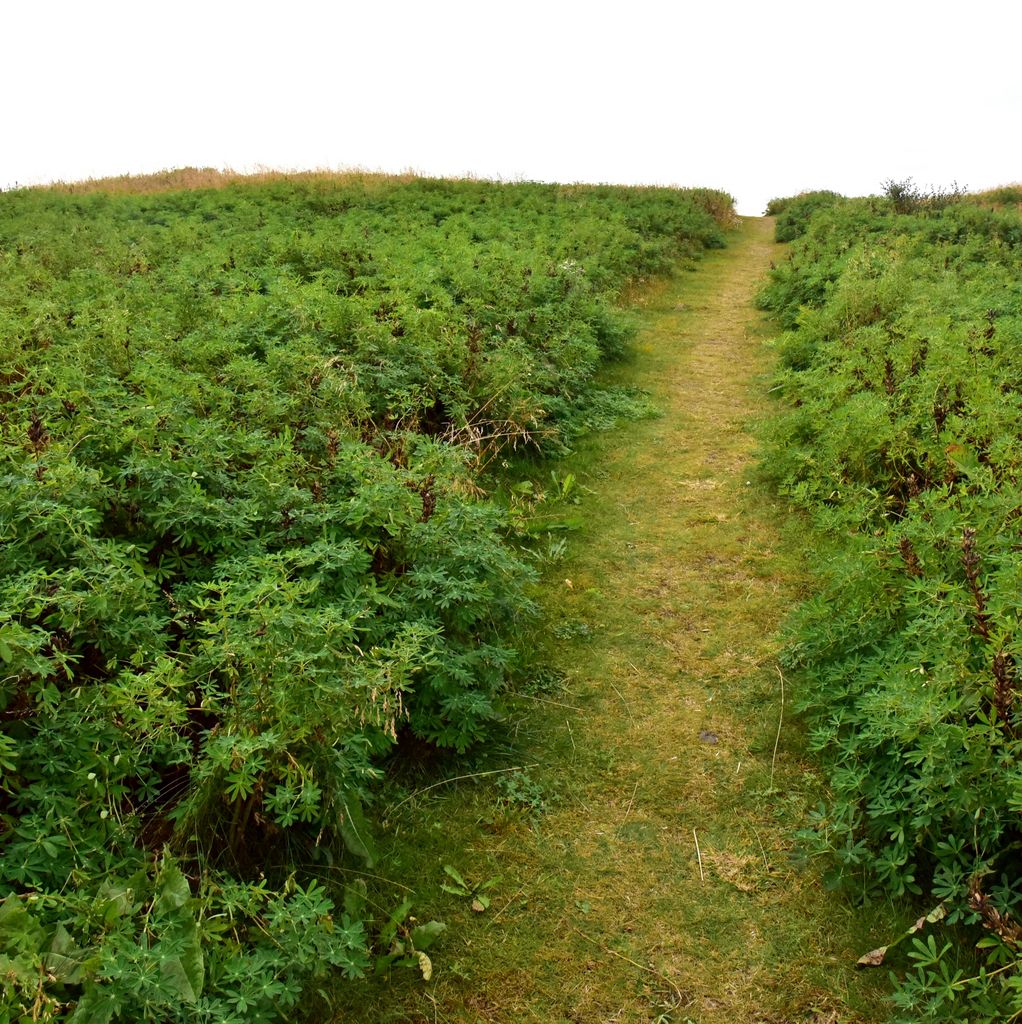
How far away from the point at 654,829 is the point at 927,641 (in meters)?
1.51

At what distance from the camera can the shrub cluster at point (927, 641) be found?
121 inches

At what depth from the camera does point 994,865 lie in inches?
126

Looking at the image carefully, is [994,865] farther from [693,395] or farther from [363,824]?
[693,395]

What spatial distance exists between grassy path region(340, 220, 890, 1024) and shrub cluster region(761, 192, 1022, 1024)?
29 centimetres

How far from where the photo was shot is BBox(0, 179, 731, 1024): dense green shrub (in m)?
2.77

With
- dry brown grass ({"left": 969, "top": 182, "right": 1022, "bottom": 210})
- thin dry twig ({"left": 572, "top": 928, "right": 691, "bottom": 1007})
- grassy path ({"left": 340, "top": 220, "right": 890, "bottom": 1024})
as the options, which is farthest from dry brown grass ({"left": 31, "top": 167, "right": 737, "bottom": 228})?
thin dry twig ({"left": 572, "top": 928, "right": 691, "bottom": 1007})

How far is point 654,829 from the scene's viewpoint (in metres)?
3.95

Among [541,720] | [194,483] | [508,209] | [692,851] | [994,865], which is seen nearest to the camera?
[994,865]

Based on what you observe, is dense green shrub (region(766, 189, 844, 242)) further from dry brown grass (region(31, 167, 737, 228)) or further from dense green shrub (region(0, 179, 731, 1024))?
dense green shrub (region(0, 179, 731, 1024))

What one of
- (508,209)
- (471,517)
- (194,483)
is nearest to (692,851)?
(471,517)

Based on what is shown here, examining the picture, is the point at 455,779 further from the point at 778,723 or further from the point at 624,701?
the point at 778,723

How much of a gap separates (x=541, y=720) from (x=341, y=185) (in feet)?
72.1

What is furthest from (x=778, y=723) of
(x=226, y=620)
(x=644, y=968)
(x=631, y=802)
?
(x=226, y=620)

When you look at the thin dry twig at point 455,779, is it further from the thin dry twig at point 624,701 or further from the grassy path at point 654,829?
the thin dry twig at point 624,701
